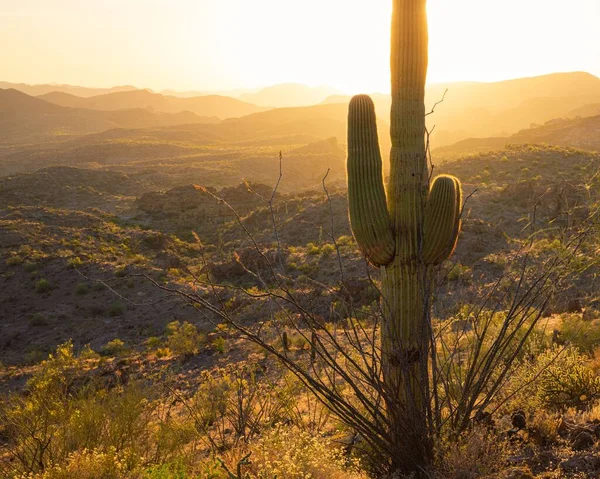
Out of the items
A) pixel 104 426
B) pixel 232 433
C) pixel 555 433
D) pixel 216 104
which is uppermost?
pixel 216 104

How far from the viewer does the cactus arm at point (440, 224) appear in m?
4.17

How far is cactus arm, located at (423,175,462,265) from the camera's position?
4172mm

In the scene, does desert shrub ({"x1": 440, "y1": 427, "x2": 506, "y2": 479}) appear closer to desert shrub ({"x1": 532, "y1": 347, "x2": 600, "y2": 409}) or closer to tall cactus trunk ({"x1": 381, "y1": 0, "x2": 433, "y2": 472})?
tall cactus trunk ({"x1": 381, "y1": 0, "x2": 433, "y2": 472})

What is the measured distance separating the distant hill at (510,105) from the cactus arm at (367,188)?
93.8 meters

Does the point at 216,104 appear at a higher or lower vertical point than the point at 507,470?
higher

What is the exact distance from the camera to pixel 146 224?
34094 mm

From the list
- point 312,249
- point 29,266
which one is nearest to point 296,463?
point 312,249

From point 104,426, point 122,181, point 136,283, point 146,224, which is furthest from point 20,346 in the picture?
point 122,181

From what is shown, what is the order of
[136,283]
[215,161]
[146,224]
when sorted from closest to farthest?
1. [136,283]
2. [146,224]
3. [215,161]

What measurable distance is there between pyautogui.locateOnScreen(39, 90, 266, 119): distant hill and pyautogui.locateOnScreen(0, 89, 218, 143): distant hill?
22878mm

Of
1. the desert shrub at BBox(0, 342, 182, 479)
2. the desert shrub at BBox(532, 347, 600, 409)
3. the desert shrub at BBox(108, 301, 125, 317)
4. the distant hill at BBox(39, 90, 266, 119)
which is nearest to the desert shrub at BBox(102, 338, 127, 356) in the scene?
the desert shrub at BBox(108, 301, 125, 317)

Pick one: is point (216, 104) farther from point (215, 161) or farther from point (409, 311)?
point (409, 311)

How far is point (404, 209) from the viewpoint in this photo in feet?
13.9

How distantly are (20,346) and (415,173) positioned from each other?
606 inches
